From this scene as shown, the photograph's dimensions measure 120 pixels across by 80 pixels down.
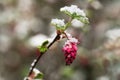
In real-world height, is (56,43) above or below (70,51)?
above

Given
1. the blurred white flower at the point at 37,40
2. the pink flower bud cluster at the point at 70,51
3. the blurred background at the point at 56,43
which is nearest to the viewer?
the pink flower bud cluster at the point at 70,51

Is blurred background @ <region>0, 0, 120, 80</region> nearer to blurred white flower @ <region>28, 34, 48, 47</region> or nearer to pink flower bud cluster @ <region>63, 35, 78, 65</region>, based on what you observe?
blurred white flower @ <region>28, 34, 48, 47</region>

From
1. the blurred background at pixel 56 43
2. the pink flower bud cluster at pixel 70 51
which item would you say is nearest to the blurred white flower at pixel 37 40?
the blurred background at pixel 56 43

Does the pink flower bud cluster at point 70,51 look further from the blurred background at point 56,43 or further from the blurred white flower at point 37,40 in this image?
the blurred white flower at point 37,40

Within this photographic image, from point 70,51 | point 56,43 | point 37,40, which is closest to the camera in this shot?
point 70,51

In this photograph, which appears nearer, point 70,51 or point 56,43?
point 70,51

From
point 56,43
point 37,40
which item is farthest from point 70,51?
point 37,40

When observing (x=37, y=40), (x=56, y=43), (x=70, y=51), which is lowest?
(x=70, y=51)

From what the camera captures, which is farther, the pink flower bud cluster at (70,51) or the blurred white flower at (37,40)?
the blurred white flower at (37,40)

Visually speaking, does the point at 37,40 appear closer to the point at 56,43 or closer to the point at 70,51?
the point at 56,43

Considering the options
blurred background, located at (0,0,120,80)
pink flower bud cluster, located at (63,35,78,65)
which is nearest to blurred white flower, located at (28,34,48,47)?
blurred background, located at (0,0,120,80)
